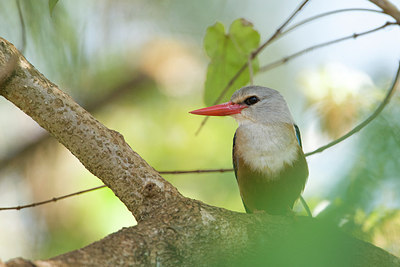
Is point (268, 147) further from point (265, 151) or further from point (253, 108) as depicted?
point (253, 108)

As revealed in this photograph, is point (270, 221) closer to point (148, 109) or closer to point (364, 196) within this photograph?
point (364, 196)

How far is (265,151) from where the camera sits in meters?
3.15

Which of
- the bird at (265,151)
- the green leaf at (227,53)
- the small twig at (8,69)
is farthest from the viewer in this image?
the green leaf at (227,53)

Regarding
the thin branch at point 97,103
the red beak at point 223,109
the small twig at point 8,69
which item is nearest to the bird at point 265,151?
the red beak at point 223,109

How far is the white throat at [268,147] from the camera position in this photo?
10.2 ft

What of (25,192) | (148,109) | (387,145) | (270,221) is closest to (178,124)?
(148,109)

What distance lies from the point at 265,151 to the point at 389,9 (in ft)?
3.98

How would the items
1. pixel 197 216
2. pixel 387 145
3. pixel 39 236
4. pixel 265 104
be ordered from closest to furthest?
pixel 387 145 → pixel 197 216 → pixel 265 104 → pixel 39 236

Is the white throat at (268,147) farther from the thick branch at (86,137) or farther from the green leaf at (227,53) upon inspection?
the thick branch at (86,137)

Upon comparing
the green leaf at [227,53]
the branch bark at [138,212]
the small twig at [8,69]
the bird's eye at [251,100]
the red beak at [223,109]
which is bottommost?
the branch bark at [138,212]

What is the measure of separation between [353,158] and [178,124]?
4.67m

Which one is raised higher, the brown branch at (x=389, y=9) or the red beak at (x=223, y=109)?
the red beak at (x=223, y=109)

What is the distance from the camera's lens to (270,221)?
6.87ft

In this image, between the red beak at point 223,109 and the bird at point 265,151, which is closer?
the bird at point 265,151
